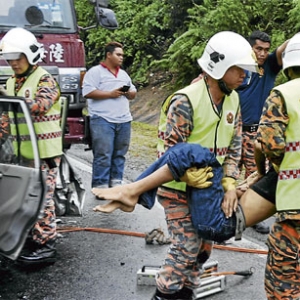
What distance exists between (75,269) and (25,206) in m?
1.25

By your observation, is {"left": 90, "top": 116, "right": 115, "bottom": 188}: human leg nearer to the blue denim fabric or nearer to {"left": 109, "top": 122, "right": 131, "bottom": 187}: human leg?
{"left": 109, "top": 122, "right": 131, "bottom": 187}: human leg

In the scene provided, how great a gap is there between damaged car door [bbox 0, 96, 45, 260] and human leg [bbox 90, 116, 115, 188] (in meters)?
2.83

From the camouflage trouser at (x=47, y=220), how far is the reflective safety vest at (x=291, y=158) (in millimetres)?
2272

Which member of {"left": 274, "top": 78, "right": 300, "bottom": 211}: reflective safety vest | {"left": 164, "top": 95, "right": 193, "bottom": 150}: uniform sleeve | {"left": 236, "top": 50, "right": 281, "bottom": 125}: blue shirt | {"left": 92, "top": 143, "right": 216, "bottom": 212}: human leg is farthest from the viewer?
{"left": 236, "top": 50, "right": 281, "bottom": 125}: blue shirt

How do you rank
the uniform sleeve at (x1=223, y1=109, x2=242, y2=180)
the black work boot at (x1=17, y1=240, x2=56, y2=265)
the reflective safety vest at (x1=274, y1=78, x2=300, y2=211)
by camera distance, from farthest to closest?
the black work boot at (x1=17, y1=240, x2=56, y2=265)
the uniform sleeve at (x1=223, y1=109, x2=242, y2=180)
the reflective safety vest at (x1=274, y1=78, x2=300, y2=211)

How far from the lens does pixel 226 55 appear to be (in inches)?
139

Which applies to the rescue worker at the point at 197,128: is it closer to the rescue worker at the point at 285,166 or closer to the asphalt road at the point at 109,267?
the rescue worker at the point at 285,166

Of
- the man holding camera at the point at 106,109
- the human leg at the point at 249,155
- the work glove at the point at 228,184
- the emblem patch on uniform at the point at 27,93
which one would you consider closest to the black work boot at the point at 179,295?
the work glove at the point at 228,184

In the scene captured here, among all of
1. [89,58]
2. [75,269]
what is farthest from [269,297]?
[89,58]

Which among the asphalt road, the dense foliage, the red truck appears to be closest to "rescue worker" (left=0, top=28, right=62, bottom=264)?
the asphalt road

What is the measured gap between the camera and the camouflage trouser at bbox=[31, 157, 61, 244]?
16.6ft

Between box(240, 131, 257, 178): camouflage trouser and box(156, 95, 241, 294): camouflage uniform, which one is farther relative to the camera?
box(240, 131, 257, 178): camouflage trouser

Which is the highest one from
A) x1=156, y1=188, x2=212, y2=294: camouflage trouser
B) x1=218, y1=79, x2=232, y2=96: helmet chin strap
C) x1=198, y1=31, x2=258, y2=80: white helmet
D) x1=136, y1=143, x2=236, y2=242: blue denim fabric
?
x1=198, y1=31, x2=258, y2=80: white helmet

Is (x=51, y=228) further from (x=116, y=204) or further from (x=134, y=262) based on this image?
(x=116, y=204)
